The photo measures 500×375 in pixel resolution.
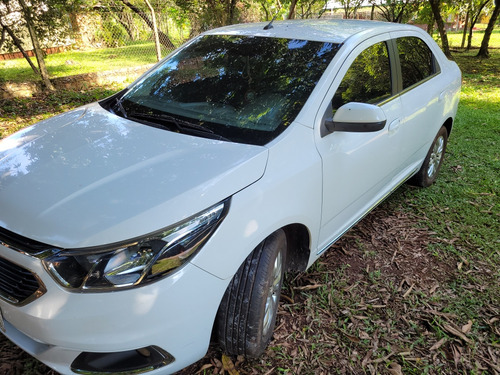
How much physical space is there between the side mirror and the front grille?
66.2 inches

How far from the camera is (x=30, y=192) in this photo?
1841mm

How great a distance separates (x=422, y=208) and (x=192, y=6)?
356 inches

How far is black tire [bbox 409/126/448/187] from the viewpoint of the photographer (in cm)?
411

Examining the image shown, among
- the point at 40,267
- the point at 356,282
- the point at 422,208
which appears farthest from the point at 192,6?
the point at 40,267

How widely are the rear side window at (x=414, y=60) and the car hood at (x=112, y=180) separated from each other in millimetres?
1934

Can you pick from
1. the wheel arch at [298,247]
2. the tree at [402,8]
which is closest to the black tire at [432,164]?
the wheel arch at [298,247]

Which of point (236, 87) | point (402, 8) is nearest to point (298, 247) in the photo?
point (236, 87)

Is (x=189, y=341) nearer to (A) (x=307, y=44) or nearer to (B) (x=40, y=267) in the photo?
(B) (x=40, y=267)

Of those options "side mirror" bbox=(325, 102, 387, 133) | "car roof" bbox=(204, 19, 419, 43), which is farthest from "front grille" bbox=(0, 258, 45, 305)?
"car roof" bbox=(204, 19, 419, 43)

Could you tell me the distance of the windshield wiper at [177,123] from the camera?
2275 mm

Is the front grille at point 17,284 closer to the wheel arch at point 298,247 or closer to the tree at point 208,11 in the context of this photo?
the wheel arch at point 298,247

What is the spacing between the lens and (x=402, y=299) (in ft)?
9.10

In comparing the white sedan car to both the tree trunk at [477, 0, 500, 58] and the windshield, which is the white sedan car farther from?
the tree trunk at [477, 0, 500, 58]

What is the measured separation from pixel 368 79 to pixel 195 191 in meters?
1.75
